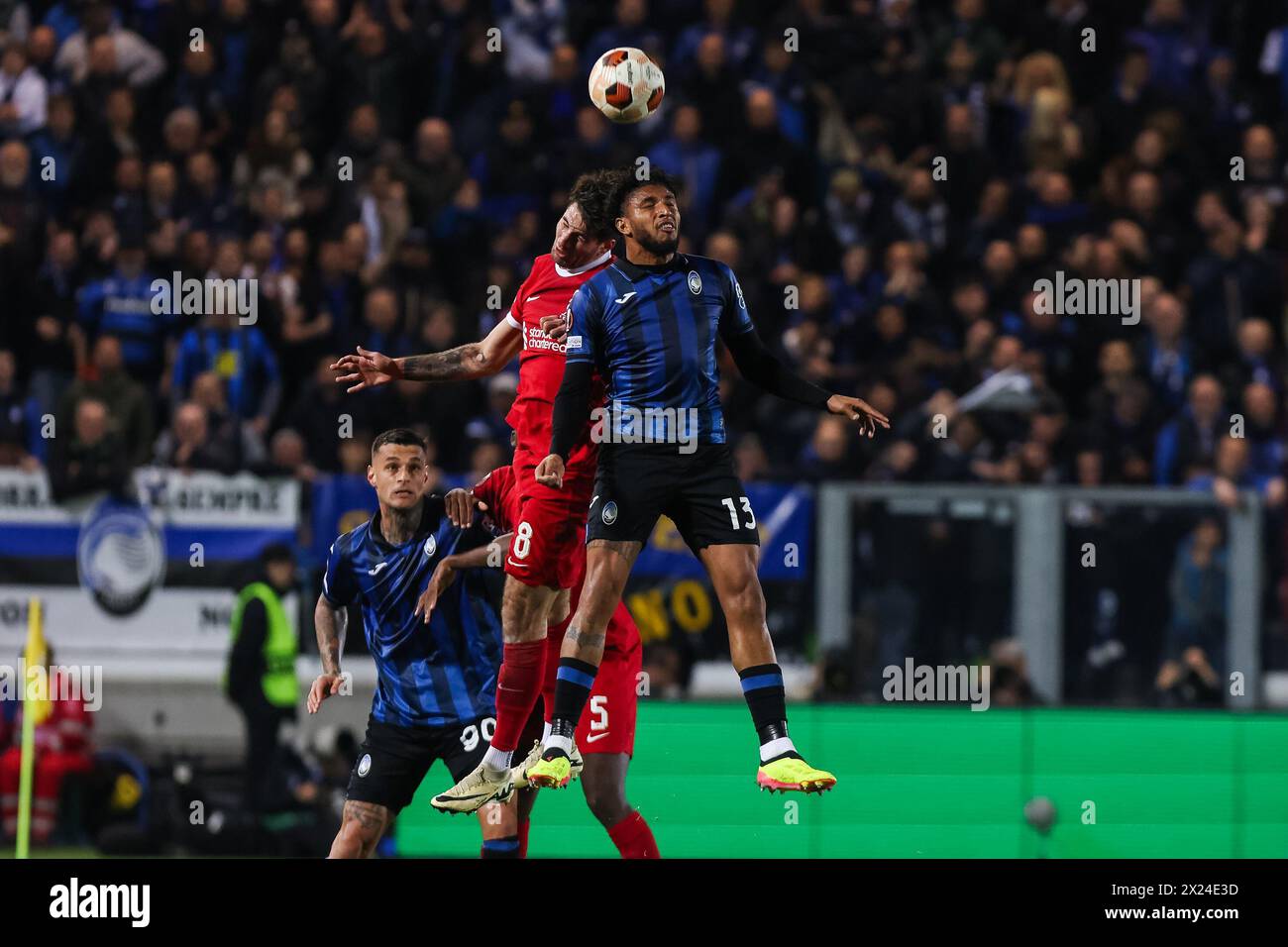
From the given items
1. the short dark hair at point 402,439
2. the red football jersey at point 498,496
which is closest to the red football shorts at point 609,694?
the red football jersey at point 498,496

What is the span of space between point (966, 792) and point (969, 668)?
125cm

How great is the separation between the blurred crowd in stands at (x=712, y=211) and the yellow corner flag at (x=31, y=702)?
1.28m

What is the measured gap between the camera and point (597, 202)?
33.5ft

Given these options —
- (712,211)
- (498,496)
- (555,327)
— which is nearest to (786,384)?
(555,327)

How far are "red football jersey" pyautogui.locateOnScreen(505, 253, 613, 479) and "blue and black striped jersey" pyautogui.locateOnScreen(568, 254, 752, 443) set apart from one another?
1.20ft

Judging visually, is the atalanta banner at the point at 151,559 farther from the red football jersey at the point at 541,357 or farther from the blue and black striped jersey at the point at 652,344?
the blue and black striped jersey at the point at 652,344

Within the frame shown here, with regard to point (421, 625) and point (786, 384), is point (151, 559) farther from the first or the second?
point (786, 384)

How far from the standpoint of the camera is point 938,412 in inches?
608

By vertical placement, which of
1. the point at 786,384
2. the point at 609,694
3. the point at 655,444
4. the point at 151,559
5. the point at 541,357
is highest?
the point at 541,357

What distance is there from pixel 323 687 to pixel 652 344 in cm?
220

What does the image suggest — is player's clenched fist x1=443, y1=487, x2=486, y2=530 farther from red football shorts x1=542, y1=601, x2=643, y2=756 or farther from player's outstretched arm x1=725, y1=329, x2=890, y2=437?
player's outstretched arm x1=725, y1=329, x2=890, y2=437
